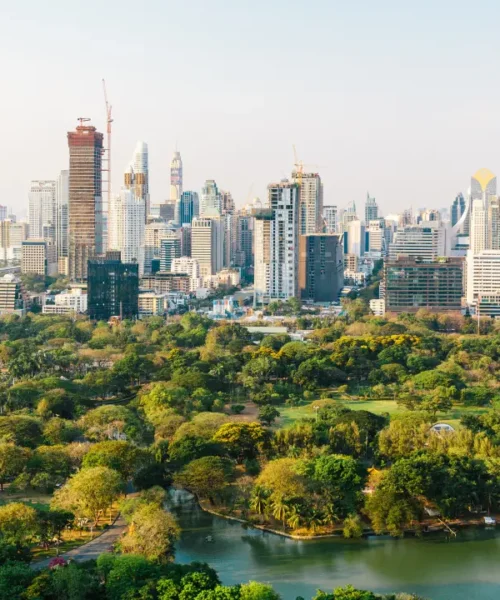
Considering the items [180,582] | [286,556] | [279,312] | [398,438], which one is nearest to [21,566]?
[180,582]

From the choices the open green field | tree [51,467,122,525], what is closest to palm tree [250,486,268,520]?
tree [51,467,122,525]

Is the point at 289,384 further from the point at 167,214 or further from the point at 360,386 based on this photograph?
the point at 167,214

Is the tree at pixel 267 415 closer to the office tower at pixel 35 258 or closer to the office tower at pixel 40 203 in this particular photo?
the office tower at pixel 35 258

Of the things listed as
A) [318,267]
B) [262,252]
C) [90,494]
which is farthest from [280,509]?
[318,267]

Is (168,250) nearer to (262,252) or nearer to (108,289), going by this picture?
(262,252)

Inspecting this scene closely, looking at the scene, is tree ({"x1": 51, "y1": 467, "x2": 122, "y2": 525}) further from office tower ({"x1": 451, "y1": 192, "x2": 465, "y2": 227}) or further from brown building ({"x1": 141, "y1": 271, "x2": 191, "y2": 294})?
office tower ({"x1": 451, "y1": 192, "x2": 465, "y2": 227})

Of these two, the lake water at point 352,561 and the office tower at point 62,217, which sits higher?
the office tower at point 62,217

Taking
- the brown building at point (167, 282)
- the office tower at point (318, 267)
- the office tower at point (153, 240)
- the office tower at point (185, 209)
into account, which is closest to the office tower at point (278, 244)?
the office tower at point (318, 267)
